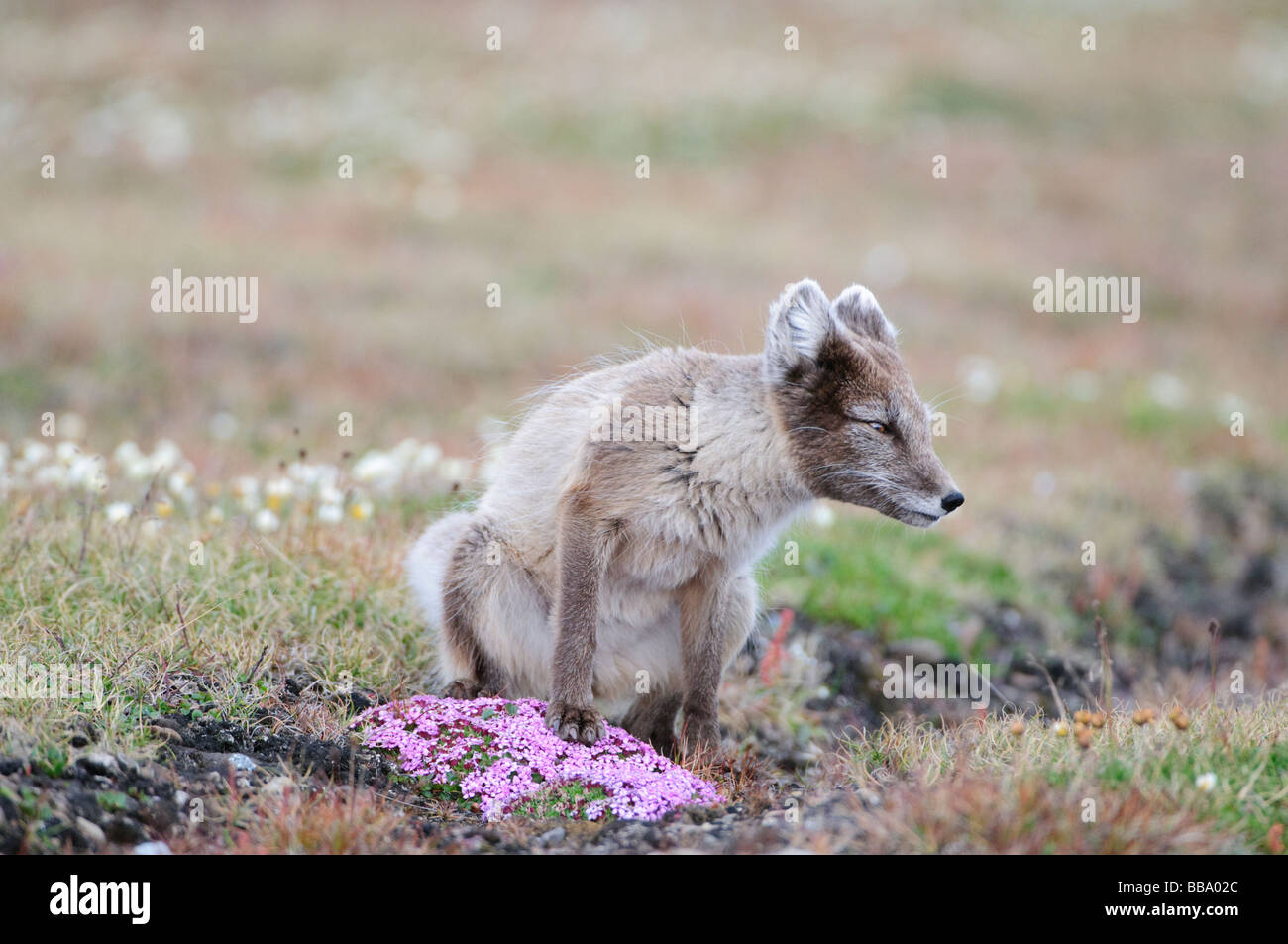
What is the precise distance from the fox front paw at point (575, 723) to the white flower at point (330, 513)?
201 centimetres

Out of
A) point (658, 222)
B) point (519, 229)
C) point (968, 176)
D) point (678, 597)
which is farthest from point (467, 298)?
point (968, 176)

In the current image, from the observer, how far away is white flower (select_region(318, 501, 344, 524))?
6953 millimetres

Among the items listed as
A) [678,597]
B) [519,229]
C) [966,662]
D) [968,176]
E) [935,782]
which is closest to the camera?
[935,782]

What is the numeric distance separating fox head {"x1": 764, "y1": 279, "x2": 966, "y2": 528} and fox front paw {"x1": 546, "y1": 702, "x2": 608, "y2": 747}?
5.08ft

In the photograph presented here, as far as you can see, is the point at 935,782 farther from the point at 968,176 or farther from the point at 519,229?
the point at 968,176

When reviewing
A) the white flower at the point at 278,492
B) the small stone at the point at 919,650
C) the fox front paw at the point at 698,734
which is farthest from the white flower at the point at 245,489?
the small stone at the point at 919,650

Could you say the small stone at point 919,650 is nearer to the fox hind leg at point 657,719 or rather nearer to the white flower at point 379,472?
the fox hind leg at point 657,719

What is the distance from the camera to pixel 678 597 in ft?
20.6

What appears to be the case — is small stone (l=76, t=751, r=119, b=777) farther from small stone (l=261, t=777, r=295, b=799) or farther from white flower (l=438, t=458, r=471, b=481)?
white flower (l=438, t=458, r=471, b=481)

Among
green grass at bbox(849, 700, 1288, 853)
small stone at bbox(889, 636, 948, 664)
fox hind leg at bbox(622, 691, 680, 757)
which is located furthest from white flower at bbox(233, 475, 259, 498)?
small stone at bbox(889, 636, 948, 664)

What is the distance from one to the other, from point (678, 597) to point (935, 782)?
1943 mm

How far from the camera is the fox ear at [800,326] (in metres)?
5.72

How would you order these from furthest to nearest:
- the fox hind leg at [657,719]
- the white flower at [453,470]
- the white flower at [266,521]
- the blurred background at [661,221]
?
1. the blurred background at [661,221]
2. the white flower at [453,470]
3. the white flower at [266,521]
4. the fox hind leg at [657,719]

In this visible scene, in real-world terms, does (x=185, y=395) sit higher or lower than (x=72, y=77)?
lower
